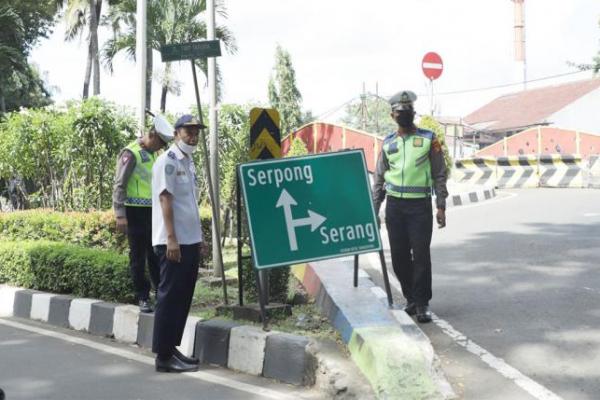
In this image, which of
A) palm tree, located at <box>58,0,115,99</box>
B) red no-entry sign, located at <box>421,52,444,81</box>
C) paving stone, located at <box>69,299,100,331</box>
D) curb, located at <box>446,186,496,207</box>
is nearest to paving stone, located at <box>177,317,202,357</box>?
paving stone, located at <box>69,299,100,331</box>

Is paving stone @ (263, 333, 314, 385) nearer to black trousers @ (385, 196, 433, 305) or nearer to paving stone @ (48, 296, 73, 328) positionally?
black trousers @ (385, 196, 433, 305)

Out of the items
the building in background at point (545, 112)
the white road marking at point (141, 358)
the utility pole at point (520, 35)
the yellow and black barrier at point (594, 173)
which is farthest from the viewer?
the utility pole at point (520, 35)

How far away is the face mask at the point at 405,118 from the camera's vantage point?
595 cm

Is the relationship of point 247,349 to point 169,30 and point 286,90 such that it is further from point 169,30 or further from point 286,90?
point 286,90

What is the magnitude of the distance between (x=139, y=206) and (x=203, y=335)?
4.64 feet

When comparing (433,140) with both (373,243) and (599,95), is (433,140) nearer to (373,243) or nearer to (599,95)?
(373,243)

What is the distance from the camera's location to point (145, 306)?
258 inches

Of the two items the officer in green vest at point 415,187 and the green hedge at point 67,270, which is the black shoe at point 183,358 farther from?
the officer in green vest at point 415,187

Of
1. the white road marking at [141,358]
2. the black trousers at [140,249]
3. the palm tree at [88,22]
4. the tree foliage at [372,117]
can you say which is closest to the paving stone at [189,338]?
the white road marking at [141,358]

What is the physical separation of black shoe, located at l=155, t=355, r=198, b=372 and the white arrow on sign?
1105 mm

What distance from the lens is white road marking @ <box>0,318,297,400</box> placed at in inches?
193

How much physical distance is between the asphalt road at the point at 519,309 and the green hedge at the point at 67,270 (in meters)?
2.57

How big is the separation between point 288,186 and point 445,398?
6.17 ft

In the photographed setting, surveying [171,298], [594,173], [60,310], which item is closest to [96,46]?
[594,173]
